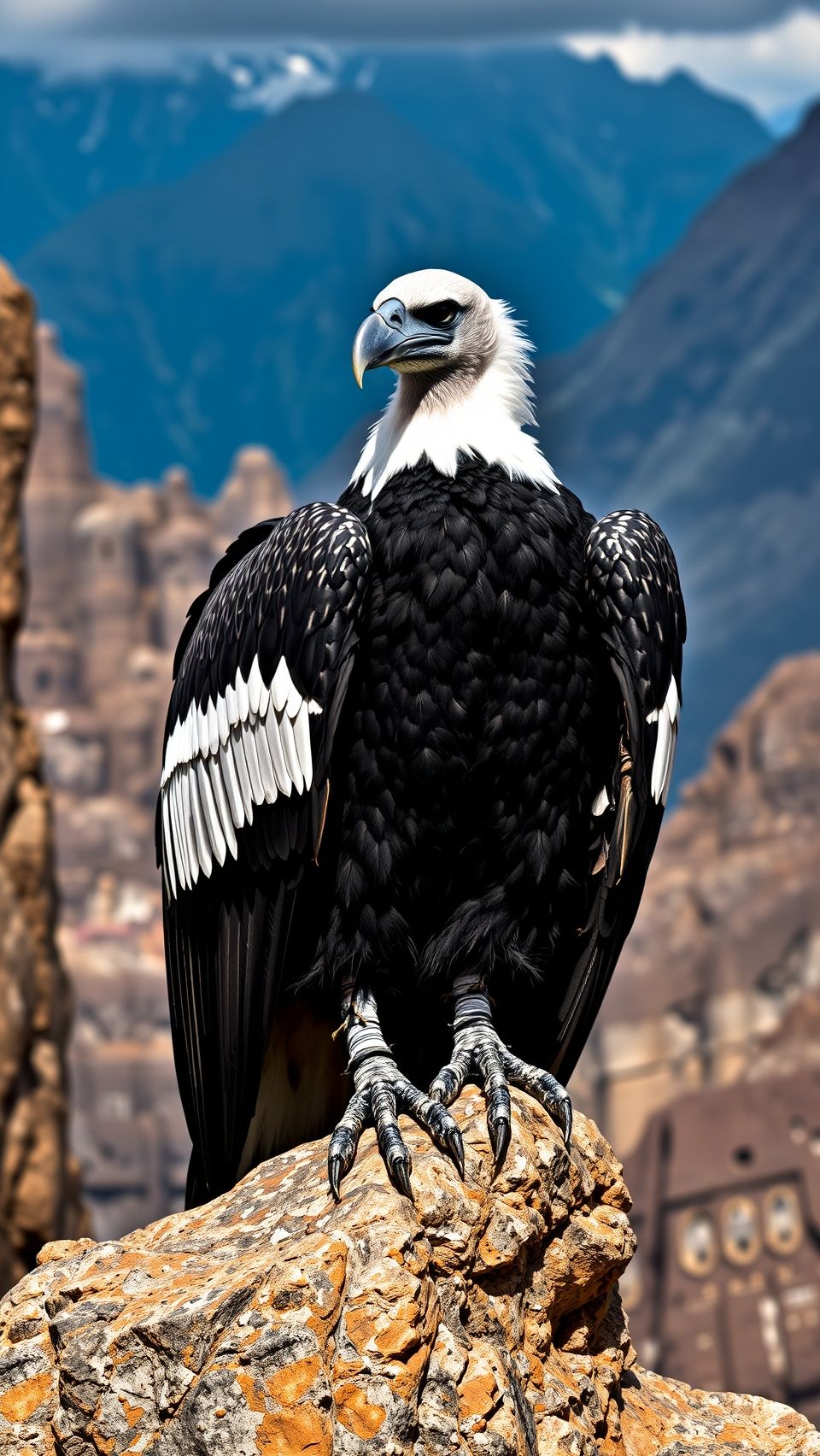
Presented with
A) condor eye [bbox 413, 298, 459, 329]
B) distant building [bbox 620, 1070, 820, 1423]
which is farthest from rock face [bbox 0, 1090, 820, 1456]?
distant building [bbox 620, 1070, 820, 1423]

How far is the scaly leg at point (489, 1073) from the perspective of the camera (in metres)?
4.10

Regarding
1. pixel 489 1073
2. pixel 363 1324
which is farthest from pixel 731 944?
pixel 363 1324

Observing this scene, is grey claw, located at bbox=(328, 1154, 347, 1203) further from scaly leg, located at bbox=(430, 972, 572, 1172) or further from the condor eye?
the condor eye

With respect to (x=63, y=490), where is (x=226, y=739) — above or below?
below

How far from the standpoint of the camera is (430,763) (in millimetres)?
4277

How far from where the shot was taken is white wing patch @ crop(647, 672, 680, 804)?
4.45 m

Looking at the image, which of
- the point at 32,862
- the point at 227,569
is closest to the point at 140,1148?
the point at 32,862

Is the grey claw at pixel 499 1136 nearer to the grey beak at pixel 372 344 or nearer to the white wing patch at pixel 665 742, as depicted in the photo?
the white wing patch at pixel 665 742

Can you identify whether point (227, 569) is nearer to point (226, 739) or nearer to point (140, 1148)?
point (226, 739)

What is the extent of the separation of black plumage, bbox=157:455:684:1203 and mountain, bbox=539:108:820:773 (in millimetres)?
140894

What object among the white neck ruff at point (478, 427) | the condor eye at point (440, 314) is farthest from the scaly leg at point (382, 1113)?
the condor eye at point (440, 314)

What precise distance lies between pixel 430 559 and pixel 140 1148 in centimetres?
7186

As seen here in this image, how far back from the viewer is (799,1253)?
46500 mm

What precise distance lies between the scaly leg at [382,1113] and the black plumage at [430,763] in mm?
195
